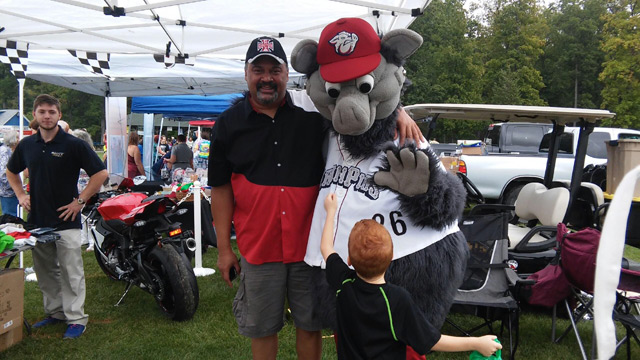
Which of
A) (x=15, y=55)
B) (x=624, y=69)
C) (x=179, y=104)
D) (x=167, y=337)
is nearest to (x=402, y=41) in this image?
(x=167, y=337)

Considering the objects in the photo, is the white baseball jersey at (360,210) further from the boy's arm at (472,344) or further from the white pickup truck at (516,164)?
the white pickup truck at (516,164)

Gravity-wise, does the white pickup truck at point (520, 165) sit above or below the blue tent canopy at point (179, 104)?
below

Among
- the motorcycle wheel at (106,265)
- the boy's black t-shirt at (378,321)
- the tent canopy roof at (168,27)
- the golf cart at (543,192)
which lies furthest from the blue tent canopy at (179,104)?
the boy's black t-shirt at (378,321)

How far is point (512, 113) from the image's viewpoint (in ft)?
16.2

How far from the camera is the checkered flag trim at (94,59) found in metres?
6.39

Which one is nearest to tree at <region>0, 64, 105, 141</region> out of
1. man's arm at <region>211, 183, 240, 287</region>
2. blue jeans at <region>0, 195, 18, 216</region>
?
blue jeans at <region>0, 195, 18, 216</region>

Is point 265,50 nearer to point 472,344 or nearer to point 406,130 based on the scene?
point 406,130

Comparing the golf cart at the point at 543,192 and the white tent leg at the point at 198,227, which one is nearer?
the golf cart at the point at 543,192

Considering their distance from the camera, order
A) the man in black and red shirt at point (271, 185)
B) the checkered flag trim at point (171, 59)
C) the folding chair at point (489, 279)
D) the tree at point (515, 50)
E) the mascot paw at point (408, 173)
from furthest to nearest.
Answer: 1. the tree at point (515, 50)
2. the checkered flag trim at point (171, 59)
3. the folding chair at point (489, 279)
4. the man in black and red shirt at point (271, 185)
5. the mascot paw at point (408, 173)

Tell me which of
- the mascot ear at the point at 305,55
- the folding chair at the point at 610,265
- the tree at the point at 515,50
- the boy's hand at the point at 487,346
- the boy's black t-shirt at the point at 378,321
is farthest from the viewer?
the tree at the point at 515,50

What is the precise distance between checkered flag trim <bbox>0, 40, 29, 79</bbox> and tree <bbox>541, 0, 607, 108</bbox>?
38040 millimetres

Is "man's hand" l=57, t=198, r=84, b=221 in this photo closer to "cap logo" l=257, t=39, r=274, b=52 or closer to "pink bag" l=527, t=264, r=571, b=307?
"cap logo" l=257, t=39, r=274, b=52

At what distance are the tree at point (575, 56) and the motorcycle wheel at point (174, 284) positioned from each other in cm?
3812

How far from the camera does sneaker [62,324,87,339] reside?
3891mm
